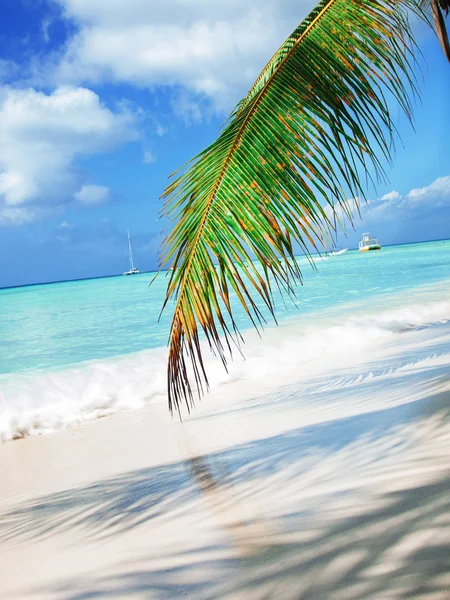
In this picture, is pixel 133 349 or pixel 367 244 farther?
pixel 367 244

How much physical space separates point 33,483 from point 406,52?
3524 millimetres

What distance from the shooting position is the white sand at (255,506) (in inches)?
70.0

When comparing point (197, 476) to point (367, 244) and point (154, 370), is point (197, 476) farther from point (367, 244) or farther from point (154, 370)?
point (367, 244)

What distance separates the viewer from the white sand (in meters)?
1.78

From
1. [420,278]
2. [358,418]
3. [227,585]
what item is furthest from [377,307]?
[227,585]

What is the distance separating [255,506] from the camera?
7.88ft

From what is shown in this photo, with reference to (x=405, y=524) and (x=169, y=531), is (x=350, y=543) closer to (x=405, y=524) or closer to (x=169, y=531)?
(x=405, y=524)

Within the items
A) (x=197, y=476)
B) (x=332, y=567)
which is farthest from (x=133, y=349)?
(x=332, y=567)

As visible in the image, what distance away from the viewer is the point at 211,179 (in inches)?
81.0

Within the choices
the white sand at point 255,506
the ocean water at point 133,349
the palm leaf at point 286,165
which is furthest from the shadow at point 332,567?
the ocean water at point 133,349

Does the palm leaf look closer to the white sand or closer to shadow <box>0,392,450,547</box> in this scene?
the white sand

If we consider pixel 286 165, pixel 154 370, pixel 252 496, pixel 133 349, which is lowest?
pixel 154 370

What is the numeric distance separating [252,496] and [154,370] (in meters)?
6.22


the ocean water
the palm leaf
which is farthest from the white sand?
the ocean water
